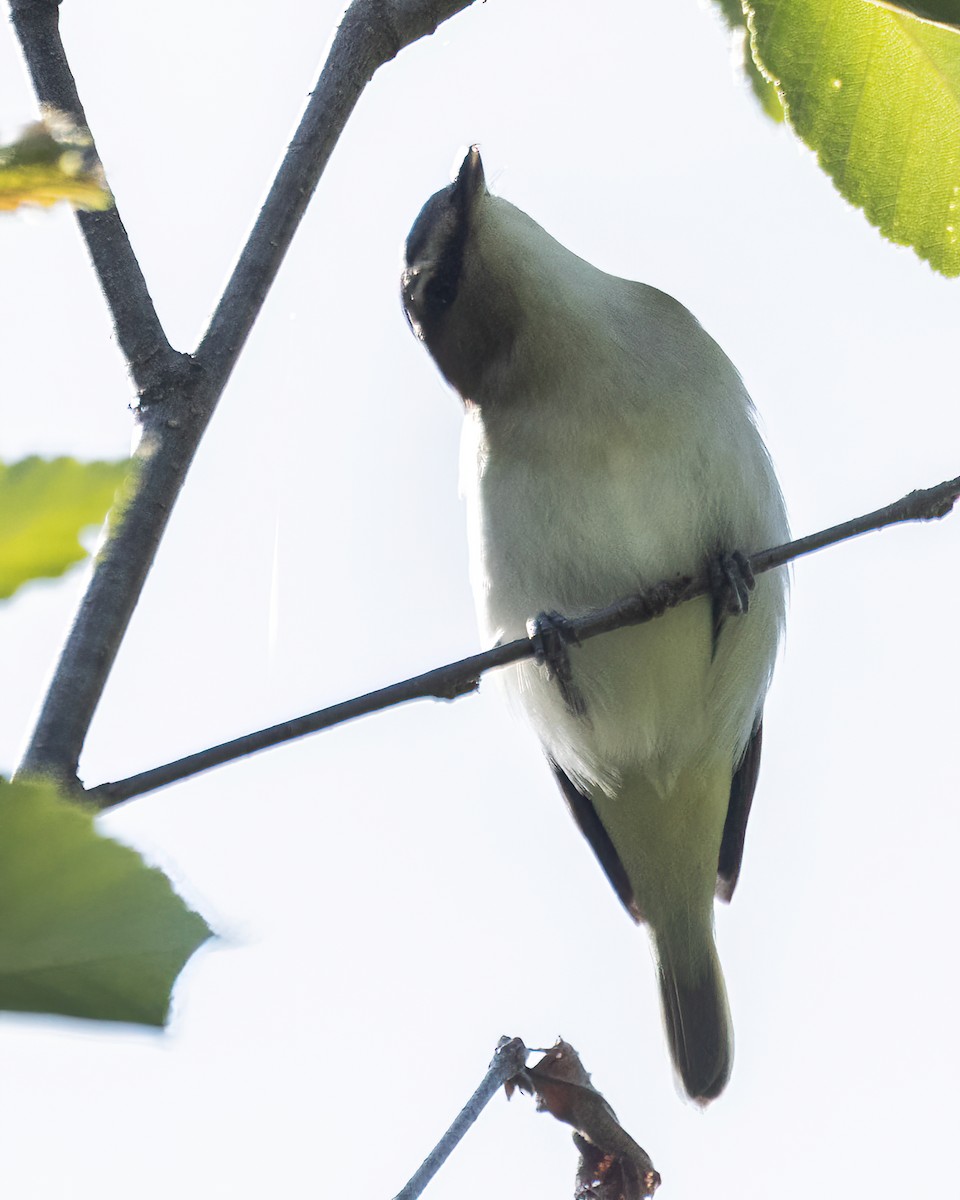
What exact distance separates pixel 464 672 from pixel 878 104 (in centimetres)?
93

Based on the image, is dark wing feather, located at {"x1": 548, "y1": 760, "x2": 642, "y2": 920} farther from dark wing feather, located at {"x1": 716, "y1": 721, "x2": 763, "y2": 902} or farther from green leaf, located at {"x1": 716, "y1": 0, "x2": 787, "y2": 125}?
green leaf, located at {"x1": 716, "y1": 0, "x2": 787, "y2": 125}

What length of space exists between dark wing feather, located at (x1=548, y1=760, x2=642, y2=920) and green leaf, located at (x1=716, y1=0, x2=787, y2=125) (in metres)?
2.99

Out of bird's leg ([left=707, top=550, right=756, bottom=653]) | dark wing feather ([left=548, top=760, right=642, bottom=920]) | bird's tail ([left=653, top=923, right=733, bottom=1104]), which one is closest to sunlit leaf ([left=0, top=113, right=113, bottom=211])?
bird's leg ([left=707, top=550, right=756, bottom=653])

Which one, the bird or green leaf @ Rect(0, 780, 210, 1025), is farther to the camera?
the bird

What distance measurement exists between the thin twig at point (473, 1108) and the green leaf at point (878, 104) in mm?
1215

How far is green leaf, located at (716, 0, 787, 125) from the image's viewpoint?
191 cm

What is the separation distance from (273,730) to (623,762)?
301 centimetres

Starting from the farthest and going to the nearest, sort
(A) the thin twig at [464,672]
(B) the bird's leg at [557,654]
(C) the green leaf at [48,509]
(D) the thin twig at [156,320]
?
(B) the bird's leg at [557,654] → (D) the thin twig at [156,320] → (A) the thin twig at [464,672] → (C) the green leaf at [48,509]

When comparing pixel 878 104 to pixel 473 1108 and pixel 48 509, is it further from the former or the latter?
pixel 48 509

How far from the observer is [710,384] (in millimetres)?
3943

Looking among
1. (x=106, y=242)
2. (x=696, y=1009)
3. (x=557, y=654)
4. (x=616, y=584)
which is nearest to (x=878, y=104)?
(x=106, y=242)

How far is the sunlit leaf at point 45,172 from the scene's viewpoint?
21.4 inches

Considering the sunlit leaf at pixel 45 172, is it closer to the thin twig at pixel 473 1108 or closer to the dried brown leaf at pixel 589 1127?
the thin twig at pixel 473 1108

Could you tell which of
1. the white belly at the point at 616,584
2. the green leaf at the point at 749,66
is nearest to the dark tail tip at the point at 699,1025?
the white belly at the point at 616,584
